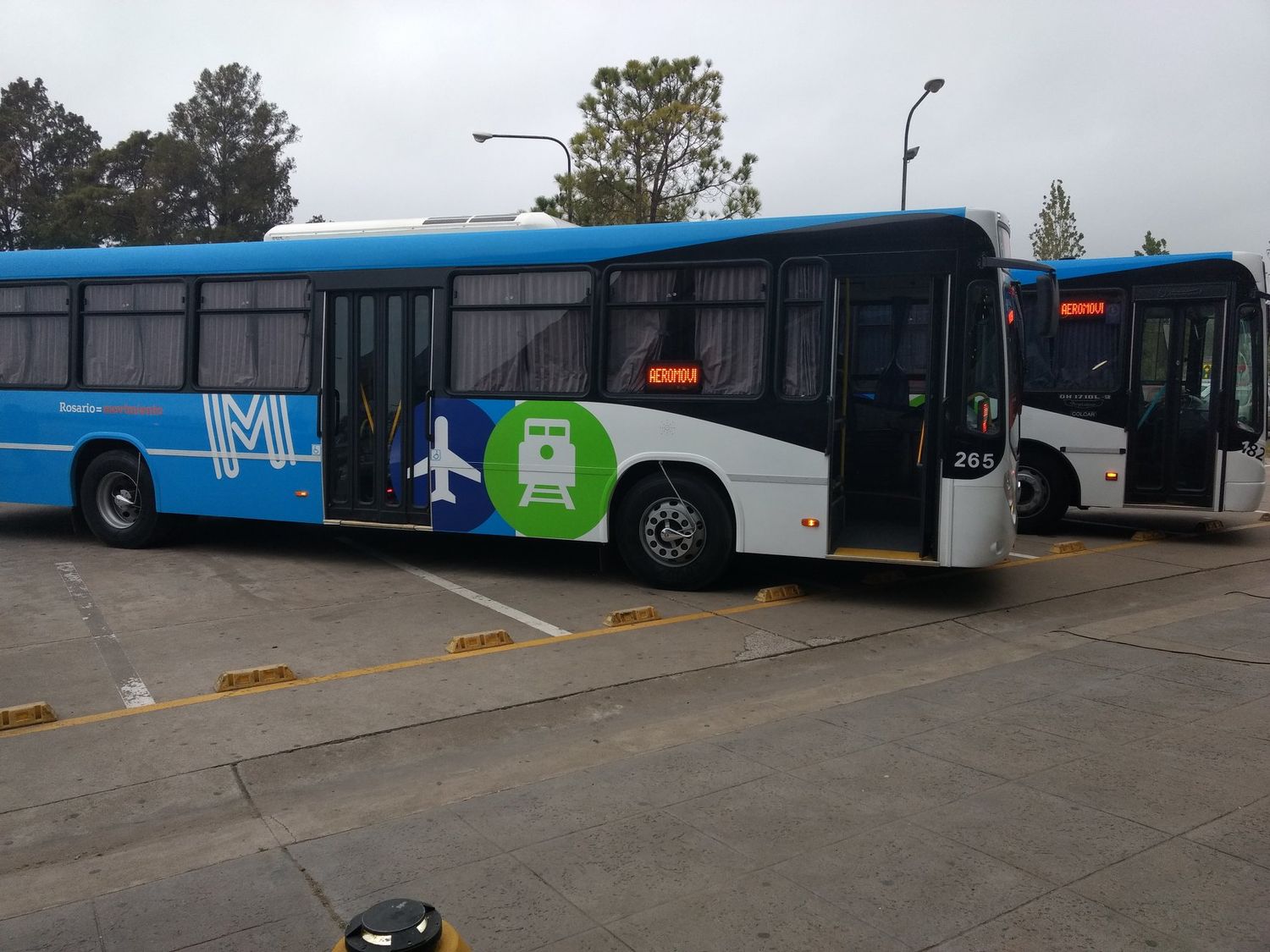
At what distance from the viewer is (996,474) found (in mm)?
8344

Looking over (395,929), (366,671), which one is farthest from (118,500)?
(395,929)

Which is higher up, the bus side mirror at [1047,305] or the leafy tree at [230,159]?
the leafy tree at [230,159]

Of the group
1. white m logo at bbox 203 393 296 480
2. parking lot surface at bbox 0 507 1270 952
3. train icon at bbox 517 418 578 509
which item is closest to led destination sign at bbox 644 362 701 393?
train icon at bbox 517 418 578 509

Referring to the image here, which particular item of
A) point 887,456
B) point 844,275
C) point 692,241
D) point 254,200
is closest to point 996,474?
point 887,456

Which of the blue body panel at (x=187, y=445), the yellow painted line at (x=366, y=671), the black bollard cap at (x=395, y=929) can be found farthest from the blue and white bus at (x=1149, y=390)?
the black bollard cap at (x=395, y=929)

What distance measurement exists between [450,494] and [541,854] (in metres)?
5.78

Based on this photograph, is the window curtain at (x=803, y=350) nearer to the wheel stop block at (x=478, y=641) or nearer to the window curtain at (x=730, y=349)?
the window curtain at (x=730, y=349)

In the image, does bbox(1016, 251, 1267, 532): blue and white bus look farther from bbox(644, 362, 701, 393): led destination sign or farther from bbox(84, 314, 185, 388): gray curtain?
bbox(84, 314, 185, 388): gray curtain

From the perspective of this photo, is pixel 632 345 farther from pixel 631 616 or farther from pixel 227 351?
pixel 227 351

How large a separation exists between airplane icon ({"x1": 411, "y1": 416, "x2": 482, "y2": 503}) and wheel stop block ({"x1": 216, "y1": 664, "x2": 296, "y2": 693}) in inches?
125

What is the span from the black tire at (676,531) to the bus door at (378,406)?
1.99 metres

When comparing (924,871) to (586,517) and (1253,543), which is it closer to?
(586,517)

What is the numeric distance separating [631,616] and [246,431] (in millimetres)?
4577

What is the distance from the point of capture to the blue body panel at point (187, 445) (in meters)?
10.2
